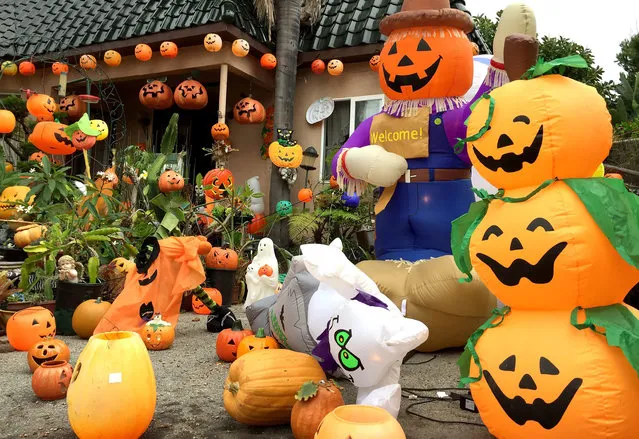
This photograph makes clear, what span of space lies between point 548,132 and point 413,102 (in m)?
1.95

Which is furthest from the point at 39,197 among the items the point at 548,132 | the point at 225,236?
the point at 548,132

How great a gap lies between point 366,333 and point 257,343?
47.3 inches

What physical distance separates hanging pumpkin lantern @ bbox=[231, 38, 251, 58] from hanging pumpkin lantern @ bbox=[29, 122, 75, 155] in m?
2.67

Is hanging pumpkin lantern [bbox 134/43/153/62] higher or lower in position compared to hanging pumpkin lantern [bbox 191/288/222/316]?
higher

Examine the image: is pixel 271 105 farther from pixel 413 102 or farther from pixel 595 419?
pixel 595 419

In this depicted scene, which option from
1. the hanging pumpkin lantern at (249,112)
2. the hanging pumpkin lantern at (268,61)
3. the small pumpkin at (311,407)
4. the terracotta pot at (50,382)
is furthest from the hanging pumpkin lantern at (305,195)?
the small pumpkin at (311,407)

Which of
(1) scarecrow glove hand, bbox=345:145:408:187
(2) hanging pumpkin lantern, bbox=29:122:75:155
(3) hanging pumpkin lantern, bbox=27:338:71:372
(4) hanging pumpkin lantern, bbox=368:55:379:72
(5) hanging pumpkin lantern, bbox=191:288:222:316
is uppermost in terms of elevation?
(4) hanging pumpkin lantern, bbox=368:55:379:72

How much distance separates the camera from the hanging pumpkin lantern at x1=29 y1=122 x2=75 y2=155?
7.43m

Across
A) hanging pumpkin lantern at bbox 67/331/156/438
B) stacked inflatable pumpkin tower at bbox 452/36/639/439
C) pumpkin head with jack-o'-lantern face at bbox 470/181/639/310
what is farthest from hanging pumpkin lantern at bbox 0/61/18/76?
pumpkin head with jack-o'-lantern face at bbox 470/181/639/310

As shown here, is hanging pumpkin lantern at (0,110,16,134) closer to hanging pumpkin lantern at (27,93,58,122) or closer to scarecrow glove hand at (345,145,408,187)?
hanging pumpkin lantern at (27,93,58,122)

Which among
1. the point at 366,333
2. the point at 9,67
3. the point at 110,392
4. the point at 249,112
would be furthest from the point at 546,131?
the point at 9,67

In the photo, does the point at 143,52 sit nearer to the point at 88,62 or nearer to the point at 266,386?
the point at 88,62

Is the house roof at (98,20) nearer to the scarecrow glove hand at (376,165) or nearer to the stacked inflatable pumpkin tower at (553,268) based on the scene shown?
the scarecrow glove hand at (376,165)

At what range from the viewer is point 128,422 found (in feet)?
7.45
